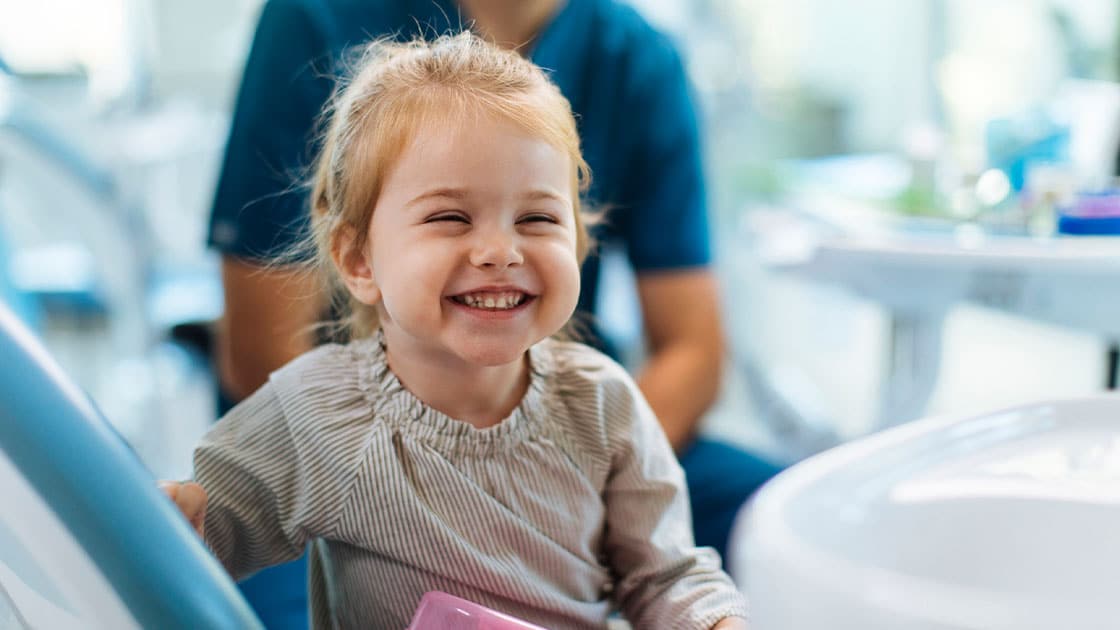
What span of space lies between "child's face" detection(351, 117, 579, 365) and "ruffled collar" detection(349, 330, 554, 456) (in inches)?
1.5

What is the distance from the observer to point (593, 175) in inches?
35.9

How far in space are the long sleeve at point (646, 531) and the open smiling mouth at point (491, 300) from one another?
0.32ft

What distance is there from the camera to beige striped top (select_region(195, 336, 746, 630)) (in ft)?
1.74

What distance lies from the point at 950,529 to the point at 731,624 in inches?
7.6

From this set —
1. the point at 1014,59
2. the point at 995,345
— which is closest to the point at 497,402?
the point at 1014,59

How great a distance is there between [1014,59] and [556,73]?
2.05 m

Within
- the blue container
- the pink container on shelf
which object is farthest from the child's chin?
the blue container

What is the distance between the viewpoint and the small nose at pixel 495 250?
507mm

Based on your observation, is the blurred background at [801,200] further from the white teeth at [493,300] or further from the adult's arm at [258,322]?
the white teeth at [493,300]

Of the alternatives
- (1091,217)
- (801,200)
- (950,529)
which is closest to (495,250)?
(950,529)

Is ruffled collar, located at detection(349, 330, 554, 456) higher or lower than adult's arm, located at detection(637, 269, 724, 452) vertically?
higher

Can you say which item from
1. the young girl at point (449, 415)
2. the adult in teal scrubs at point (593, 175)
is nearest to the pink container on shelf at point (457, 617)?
the young girl at point (449, 415)

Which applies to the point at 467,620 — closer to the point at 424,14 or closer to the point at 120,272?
the point at 424,14

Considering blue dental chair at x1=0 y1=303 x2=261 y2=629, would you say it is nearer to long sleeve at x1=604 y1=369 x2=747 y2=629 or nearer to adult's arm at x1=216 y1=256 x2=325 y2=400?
long sleeve at x1=604 y1=369 x2=747 y2=629
